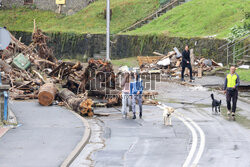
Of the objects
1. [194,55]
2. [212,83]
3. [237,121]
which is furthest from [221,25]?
[237,121]

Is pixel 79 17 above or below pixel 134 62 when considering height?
above

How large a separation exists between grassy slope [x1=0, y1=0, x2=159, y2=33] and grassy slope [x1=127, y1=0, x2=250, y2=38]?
5.43 metres

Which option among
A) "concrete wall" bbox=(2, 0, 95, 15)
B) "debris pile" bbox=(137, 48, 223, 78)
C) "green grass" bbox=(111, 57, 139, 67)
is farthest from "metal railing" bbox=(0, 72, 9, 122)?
"concrete wall" bbox=(2, 0, 95, 15)

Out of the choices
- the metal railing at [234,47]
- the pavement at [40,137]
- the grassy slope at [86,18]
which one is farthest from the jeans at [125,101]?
the grassy slope at [86,18]

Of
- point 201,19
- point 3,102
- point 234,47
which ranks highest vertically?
point 201,19

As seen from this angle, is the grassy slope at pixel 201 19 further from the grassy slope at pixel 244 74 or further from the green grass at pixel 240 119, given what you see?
the green grass at pixel 240 119

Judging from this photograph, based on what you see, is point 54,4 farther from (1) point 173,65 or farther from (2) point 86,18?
(1) point 173,65

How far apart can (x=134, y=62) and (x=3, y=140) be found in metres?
25.0

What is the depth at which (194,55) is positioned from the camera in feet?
114

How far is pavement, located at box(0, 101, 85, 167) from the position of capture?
38.7 ft

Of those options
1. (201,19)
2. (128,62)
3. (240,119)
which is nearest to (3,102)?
(240,119)

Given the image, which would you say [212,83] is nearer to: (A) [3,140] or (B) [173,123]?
(B) [173,123]

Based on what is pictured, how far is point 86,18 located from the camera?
5469 centimetres

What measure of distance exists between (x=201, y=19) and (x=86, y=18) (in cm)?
1675
